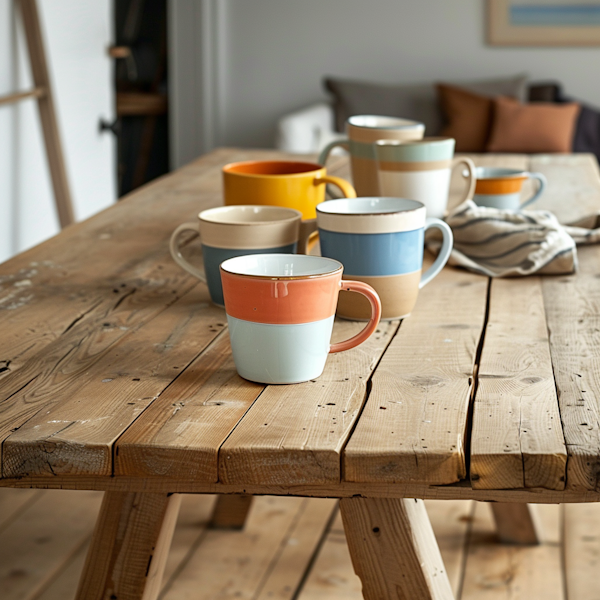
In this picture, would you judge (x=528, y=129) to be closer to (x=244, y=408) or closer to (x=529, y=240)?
(x=529, y=240)

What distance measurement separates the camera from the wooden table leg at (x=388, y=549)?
0.66 metres

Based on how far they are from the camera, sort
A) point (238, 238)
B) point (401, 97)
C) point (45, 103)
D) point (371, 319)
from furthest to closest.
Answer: point (401, 97), point (45, 103), point (238, 238), point (371, 319)

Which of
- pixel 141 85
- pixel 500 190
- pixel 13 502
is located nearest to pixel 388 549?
pixel 500 190

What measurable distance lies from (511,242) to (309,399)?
0.47 metres

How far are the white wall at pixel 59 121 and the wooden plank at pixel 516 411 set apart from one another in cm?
180

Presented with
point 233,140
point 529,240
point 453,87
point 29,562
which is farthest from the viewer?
point 233,140

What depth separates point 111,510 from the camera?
0.75m

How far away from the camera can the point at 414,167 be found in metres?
1.00

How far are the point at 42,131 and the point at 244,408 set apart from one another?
6.56 ft

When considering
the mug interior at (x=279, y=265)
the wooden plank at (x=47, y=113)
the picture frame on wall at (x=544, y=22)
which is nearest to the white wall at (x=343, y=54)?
the picture frame on wall at (x=544, y=22)

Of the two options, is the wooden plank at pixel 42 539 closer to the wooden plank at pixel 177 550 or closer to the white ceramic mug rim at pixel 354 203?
the wooden plank at pixel 177 550

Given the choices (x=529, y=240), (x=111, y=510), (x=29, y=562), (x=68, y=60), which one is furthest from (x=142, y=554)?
(x=68, y=60)

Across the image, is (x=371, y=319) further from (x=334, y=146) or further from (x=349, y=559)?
(x=349, y=559)

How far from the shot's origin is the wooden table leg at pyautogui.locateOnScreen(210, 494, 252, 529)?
1430mm
